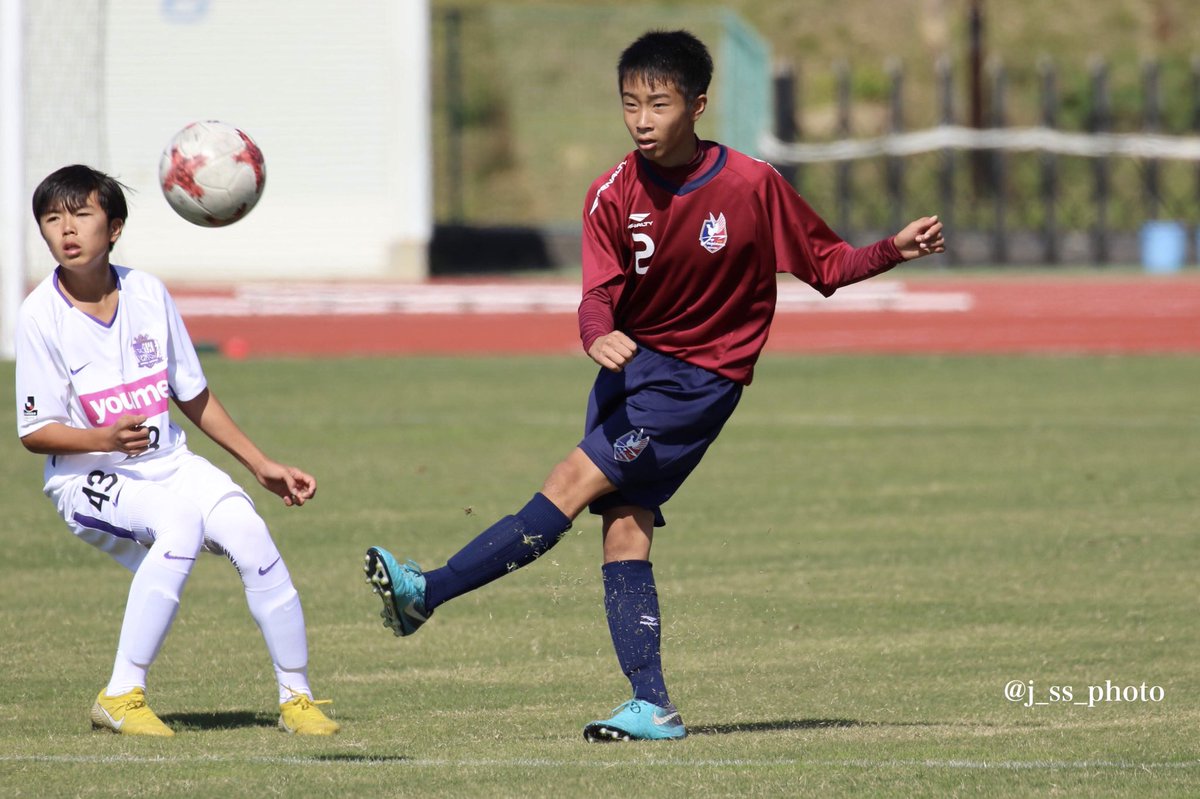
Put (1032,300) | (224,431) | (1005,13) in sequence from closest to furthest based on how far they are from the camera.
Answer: (224,431)
(1032,300)
(1005,13)

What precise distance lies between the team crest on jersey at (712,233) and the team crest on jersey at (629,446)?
0.58 meters

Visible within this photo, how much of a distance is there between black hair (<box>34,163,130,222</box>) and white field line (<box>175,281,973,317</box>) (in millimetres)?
15586

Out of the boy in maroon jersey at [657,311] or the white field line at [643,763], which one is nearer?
the white field line at [643,763]

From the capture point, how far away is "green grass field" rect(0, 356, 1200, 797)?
16.3ft

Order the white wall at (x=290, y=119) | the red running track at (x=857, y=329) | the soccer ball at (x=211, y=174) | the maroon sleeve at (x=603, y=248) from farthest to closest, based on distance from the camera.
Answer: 1. the white wall at (x=290, y=119)
2. the red running track at (x=857, y=329)
3. the soccer ball at (x=211, y=174)
4. the maroon sleeve at (x=603, y=248)

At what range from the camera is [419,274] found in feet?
91.4

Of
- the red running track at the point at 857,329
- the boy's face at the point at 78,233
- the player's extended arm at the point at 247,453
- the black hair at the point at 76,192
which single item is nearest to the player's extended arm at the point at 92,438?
the player's extended arm at the point at 247,453

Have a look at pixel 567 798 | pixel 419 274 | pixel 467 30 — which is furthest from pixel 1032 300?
pixel 467 30

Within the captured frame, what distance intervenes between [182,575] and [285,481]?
0.41 m

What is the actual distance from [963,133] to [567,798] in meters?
27.9

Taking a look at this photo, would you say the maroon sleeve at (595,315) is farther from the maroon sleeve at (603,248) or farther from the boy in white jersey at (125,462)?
the boy in white jersey at (125,462)

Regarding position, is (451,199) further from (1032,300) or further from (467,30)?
(1032,300)

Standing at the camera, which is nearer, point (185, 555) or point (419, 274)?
point (185, 555)

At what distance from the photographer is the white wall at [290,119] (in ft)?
91.4
